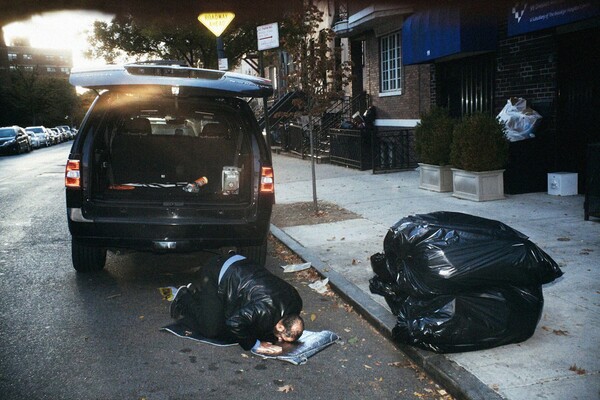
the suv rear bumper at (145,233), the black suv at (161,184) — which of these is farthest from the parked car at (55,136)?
the suv rear bumper at (145,233)

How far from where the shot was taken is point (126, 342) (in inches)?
175

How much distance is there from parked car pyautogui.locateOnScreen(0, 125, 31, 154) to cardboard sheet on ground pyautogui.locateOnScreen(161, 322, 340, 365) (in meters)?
29.8

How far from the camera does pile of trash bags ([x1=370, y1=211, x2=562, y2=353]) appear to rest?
3893 millimetres

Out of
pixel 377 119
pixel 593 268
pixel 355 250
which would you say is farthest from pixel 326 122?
pixel 593 268

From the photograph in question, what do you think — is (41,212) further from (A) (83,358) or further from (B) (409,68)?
(B) (409,68)

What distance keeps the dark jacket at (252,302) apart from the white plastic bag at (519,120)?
24.2 feet

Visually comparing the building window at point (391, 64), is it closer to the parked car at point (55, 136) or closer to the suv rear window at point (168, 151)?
the suv rear window at point (168, 151)

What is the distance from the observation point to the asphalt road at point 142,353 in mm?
3654

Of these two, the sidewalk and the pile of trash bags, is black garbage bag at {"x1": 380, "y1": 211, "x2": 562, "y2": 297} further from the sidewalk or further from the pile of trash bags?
the sidewalk

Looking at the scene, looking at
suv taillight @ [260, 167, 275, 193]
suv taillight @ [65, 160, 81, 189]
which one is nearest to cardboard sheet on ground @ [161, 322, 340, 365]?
suv taillight @ [260, 167, 275, 193]

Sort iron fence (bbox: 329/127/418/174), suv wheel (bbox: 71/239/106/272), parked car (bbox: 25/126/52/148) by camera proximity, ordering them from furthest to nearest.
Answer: parked car (bbox: 25/126/52/148) → iron fence (bbox: 329/127/418/174) → suv wheel (bbox: 71/239/106/272)

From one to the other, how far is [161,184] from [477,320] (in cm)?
398

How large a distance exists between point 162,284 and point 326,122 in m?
15.8

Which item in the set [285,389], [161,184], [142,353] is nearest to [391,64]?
[161,184]
